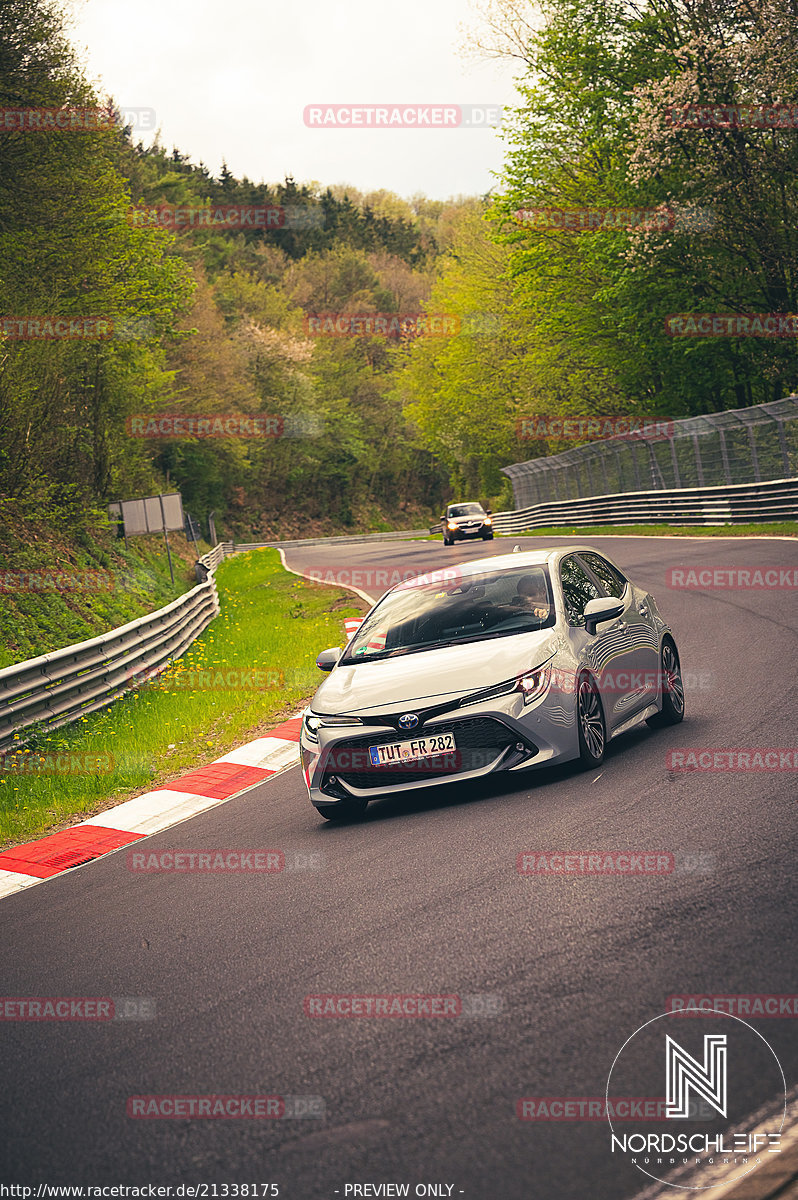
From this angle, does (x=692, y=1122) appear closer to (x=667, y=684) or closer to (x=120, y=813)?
(x=667, y=684)

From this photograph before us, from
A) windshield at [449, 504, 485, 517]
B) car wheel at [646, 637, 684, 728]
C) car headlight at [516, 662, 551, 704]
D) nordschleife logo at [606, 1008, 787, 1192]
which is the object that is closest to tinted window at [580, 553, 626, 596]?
car wheel at [646, 637, 684, 728]

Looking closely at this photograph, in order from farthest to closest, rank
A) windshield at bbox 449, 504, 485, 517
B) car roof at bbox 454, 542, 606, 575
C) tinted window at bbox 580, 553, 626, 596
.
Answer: windshield at bbox 449, 504, 485, 517 < tinted window at bbox 580, 553, 626, 596 < car roof at bbox 454, 542, 606, 575

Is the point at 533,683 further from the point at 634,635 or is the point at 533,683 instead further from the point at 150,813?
the point at 150,813

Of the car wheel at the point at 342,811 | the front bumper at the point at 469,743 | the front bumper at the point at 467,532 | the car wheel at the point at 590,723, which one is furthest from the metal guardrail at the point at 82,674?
the front bumper at the point at 467,532

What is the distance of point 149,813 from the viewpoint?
883cm

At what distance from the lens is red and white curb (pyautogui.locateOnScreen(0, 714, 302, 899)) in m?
7.62

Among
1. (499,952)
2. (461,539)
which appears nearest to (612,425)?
(461,539)

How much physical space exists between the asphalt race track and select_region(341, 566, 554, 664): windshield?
42.9 inches

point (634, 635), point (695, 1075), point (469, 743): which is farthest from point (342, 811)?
point (695, 1075)

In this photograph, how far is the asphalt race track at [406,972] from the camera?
3.13 m

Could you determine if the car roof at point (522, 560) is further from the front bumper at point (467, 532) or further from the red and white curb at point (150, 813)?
the front bumper at point (467, 532)

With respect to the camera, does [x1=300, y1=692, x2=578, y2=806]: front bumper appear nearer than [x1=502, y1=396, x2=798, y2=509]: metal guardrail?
Yes

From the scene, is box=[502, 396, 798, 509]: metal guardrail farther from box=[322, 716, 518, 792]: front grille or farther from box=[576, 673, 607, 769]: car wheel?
box=[322, 716, 518, 792]: front grille

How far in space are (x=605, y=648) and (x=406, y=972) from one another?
4.01m
